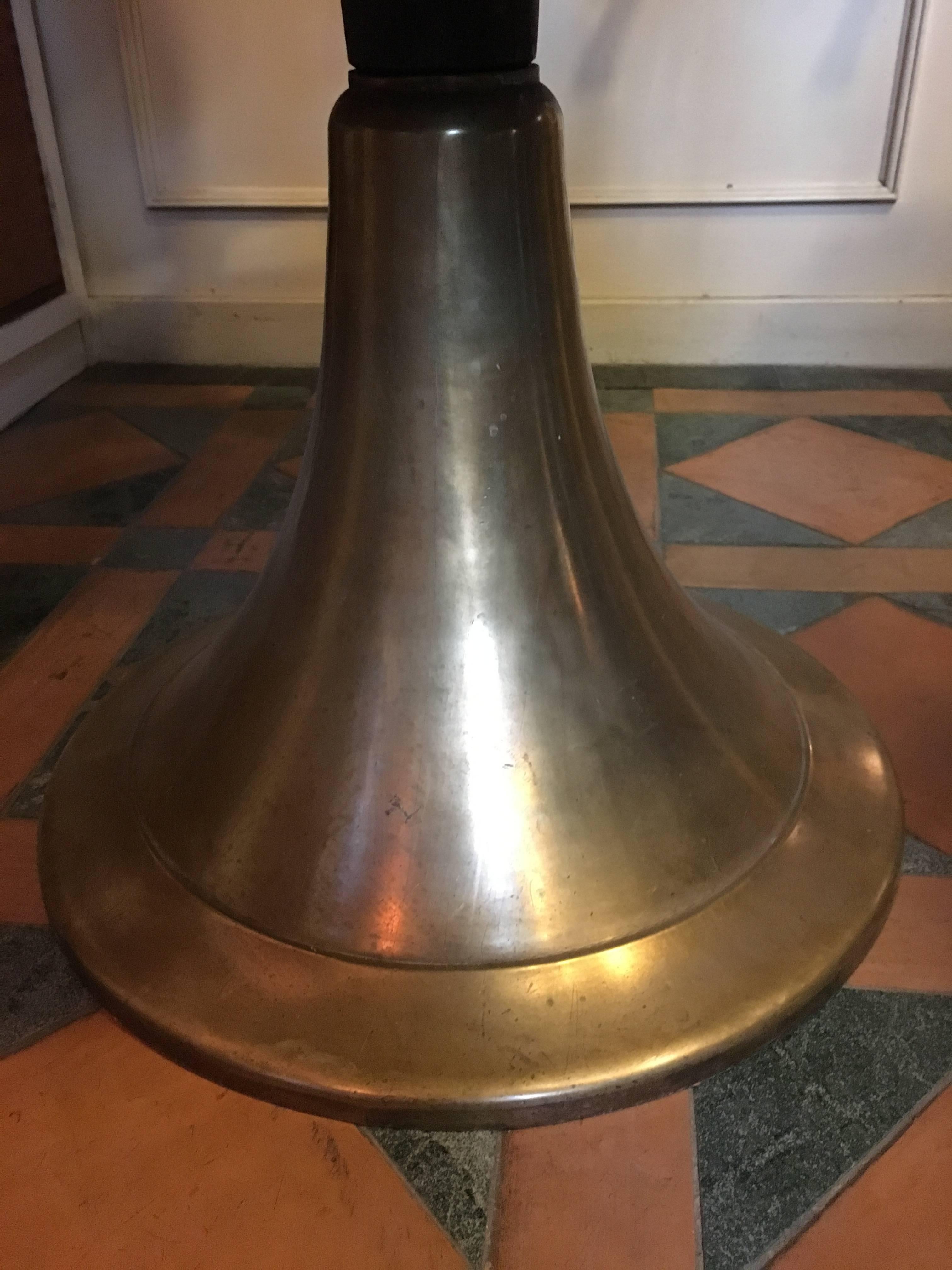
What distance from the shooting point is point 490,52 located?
0.47 meters

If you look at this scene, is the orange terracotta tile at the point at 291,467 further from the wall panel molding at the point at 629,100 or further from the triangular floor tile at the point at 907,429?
the triangular floor tile at the point at 907,429

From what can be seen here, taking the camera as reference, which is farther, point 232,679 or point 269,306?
→ point 269,306

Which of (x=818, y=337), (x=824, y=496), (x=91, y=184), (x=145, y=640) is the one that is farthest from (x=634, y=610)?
(x=91, y=184)

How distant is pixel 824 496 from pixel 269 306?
0.95m

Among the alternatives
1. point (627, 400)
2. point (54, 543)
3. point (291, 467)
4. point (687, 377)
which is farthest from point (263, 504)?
point (687, 377)

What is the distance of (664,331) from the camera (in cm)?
162

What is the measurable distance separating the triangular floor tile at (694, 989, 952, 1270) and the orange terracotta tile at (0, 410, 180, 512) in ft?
3.47

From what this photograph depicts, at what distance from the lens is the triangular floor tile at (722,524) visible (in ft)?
3.56

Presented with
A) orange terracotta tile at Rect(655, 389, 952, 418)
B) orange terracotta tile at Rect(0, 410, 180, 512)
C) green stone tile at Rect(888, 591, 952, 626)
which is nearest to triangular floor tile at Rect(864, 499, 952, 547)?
green stone tile at Rect(888, 591, 952, 626)

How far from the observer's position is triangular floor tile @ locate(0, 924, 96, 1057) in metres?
0.55

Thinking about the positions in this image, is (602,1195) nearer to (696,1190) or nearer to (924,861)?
(696,1190)

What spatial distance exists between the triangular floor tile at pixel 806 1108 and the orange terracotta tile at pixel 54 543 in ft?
2.80

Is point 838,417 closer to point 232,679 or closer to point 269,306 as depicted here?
point 269,306

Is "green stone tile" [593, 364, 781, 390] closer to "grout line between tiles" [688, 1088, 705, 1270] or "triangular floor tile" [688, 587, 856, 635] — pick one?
"triangular floor tile" [688, 587, 856, 635]
